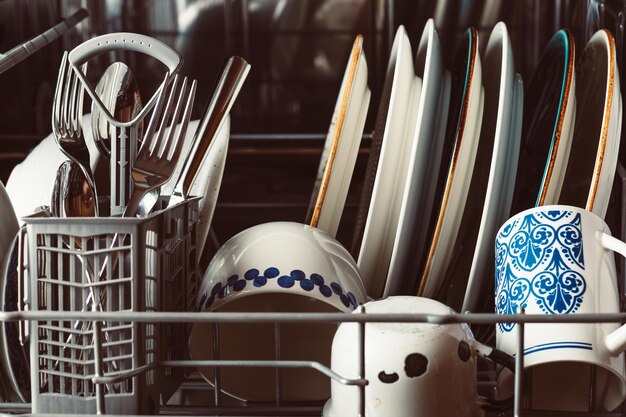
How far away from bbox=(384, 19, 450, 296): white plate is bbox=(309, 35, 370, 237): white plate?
56mm

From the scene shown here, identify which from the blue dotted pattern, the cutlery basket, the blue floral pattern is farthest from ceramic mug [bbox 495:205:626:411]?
the cutlery basket

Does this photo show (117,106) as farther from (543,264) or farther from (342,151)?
(543,264)

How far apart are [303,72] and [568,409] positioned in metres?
0.58

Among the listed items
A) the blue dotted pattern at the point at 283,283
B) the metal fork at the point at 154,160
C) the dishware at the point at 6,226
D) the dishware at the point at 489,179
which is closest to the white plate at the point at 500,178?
the dishware at the point at 489,179

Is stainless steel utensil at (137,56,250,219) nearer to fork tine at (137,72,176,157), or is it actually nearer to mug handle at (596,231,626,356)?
fork tine at (137,72,176,157)

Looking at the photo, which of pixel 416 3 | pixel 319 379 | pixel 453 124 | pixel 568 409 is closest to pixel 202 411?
pixel 319 379

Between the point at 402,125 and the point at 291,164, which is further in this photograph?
the point at 291,164

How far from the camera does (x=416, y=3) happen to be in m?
0.96

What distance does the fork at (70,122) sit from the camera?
55 cm

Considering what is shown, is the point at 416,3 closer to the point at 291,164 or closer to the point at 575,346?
the point at 291,164

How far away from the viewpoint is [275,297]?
2.04 ft

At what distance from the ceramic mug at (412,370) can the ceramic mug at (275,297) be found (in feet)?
0.26

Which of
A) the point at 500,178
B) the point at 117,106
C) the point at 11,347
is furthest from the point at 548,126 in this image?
the point at 11,347

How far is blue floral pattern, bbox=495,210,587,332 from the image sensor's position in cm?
51
